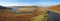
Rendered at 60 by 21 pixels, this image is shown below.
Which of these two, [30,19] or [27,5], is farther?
[27,5]

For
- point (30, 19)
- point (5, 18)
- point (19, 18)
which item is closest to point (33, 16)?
point (30, 19)

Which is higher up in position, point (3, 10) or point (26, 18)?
point (3, 10)

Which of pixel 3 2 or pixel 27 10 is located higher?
pixel 3 2

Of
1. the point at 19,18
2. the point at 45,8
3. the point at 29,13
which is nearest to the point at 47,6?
the point at 45,8

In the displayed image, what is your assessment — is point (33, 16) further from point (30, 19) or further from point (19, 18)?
point (19, 18)

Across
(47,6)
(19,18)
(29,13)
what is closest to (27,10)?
(29,13)

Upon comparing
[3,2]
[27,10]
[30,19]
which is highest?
[3,2]

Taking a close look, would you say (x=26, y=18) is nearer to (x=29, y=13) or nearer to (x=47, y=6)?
(x=29, y=13)

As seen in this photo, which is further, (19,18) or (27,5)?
(27,5)
